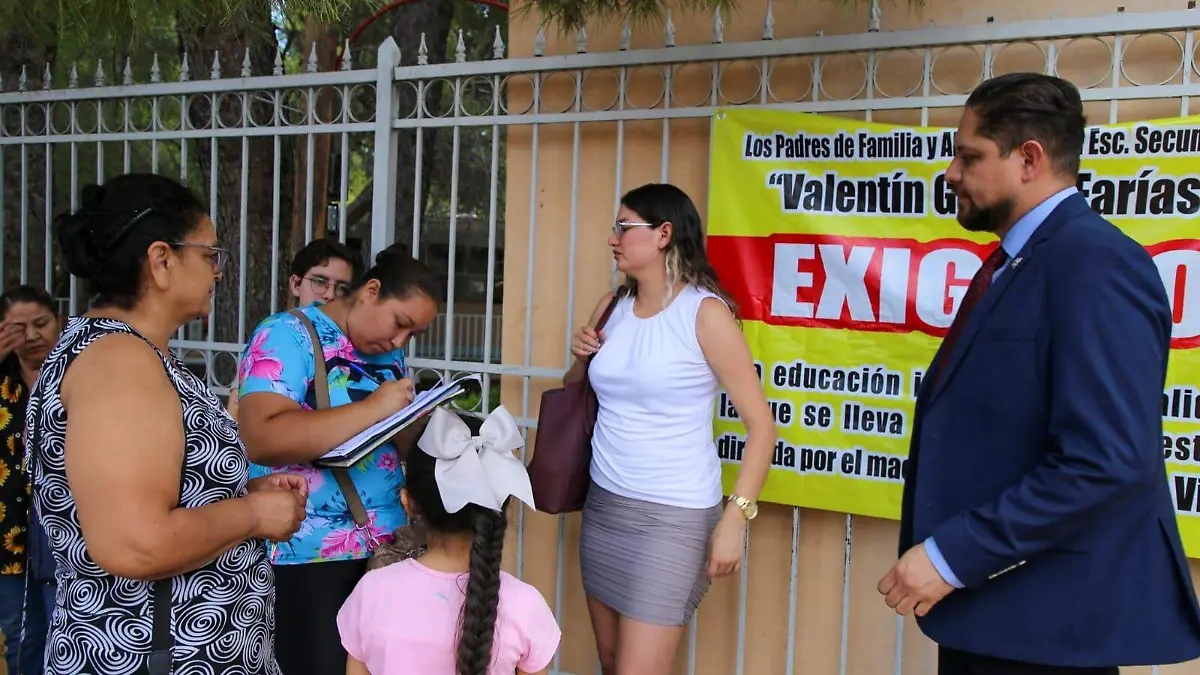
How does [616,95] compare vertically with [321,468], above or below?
above

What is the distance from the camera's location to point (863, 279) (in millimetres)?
3107

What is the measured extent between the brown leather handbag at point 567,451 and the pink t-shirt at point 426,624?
105 centimetres

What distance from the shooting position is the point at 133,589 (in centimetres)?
185

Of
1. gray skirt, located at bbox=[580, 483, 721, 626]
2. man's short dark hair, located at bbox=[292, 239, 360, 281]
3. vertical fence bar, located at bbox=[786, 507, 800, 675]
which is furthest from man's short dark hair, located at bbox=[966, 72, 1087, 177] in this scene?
man's short dark hair, located at bbox=[292, 239, 360, 281]

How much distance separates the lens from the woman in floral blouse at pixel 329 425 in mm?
2434

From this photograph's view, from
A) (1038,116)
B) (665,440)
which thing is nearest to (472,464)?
(665,440)

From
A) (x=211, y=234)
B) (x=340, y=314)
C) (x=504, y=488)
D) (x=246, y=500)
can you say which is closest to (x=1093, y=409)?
(x=504, y=488)

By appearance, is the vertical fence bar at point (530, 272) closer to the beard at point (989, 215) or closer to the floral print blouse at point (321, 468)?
the floral print blouse at point (321, 468)

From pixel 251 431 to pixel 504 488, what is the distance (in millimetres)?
890

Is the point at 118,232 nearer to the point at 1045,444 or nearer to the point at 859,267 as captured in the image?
the point at 1045,444

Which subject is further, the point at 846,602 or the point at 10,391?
the point at 10,391

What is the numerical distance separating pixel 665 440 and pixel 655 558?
336mm

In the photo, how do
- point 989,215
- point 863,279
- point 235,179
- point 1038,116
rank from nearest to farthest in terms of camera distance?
point 1038,116 → point 989,215 → point 863,279 → point 235,179

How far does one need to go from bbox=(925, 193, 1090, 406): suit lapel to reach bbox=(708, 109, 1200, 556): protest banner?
1176 mm
